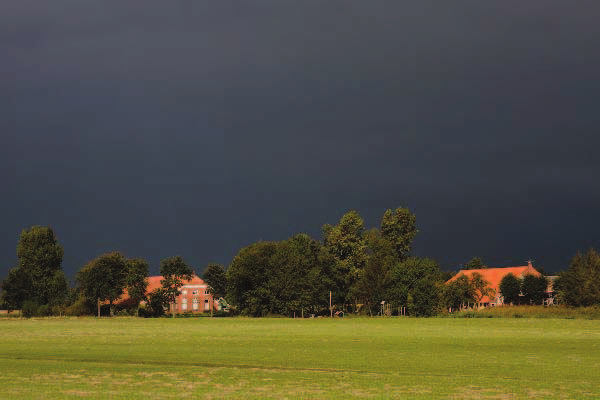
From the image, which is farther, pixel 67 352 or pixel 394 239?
pixel 394 239

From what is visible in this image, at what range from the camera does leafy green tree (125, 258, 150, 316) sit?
116938 millimetres

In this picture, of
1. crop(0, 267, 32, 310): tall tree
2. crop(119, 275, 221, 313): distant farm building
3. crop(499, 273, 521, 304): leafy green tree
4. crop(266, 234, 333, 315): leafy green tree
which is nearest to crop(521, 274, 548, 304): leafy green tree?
crop(499, 273, 521, 304): leafy green tree

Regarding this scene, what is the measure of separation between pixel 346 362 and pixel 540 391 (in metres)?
9.38

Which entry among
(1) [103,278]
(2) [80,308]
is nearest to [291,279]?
(1) [103,278]

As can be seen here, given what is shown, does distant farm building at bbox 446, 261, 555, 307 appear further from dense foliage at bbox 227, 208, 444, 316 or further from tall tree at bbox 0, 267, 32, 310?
tall tree at bbox 0, 267, 32, 310

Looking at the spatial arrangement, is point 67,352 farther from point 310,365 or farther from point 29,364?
point 310,365

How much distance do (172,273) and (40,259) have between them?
72.6ft

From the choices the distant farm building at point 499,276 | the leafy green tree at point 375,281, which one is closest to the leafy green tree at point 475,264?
the distant farm building at point 499,276

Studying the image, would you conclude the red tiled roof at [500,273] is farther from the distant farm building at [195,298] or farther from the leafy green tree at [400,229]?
the distant farm building at [195,298]

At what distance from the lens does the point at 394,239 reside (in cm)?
13012

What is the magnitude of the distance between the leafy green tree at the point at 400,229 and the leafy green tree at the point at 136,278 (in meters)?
43.1

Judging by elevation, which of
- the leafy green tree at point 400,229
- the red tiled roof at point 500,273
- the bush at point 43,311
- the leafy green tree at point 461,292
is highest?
the leafy green tree at point 400,229

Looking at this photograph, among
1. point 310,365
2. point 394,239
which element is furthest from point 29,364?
point 394,239

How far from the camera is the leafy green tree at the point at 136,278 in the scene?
11694 cm
